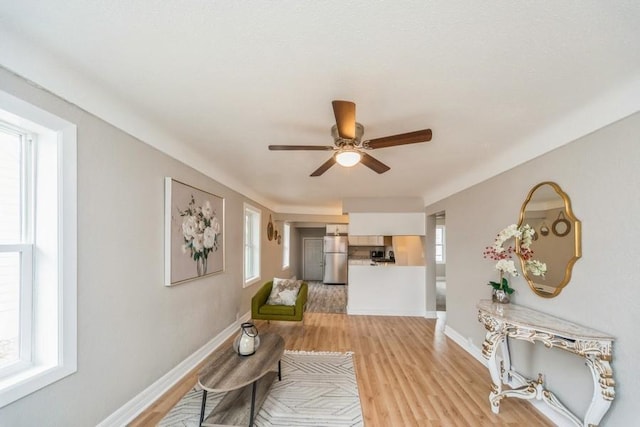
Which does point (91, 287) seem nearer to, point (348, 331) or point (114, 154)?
point (114, 154)

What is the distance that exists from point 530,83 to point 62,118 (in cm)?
272

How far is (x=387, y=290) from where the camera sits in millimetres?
5676

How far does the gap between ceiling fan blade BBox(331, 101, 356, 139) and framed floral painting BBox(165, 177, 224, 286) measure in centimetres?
175

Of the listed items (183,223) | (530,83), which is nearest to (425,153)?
(530,83)

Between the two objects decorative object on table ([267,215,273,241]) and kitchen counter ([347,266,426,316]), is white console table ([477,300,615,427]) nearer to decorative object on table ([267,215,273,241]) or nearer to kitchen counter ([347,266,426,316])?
kitchen counter ([347,266,426,316])

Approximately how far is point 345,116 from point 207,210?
89.5 inches

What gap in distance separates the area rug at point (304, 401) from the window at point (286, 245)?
5.11m

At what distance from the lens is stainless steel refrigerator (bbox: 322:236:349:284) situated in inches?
376

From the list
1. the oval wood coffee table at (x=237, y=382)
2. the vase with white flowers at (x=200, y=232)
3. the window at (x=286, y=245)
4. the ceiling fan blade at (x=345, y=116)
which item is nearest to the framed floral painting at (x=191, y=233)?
the vase with white flowers at (x=200, y=232)

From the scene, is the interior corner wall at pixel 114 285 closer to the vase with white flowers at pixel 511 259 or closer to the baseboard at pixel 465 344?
the vase with white flowers at pixel 511 259

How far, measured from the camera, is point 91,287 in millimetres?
1848

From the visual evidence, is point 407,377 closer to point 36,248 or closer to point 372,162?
point 372,162

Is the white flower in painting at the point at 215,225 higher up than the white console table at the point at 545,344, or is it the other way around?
the white flower in painting at the point at 215,225

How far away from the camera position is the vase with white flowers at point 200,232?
2950 mm
